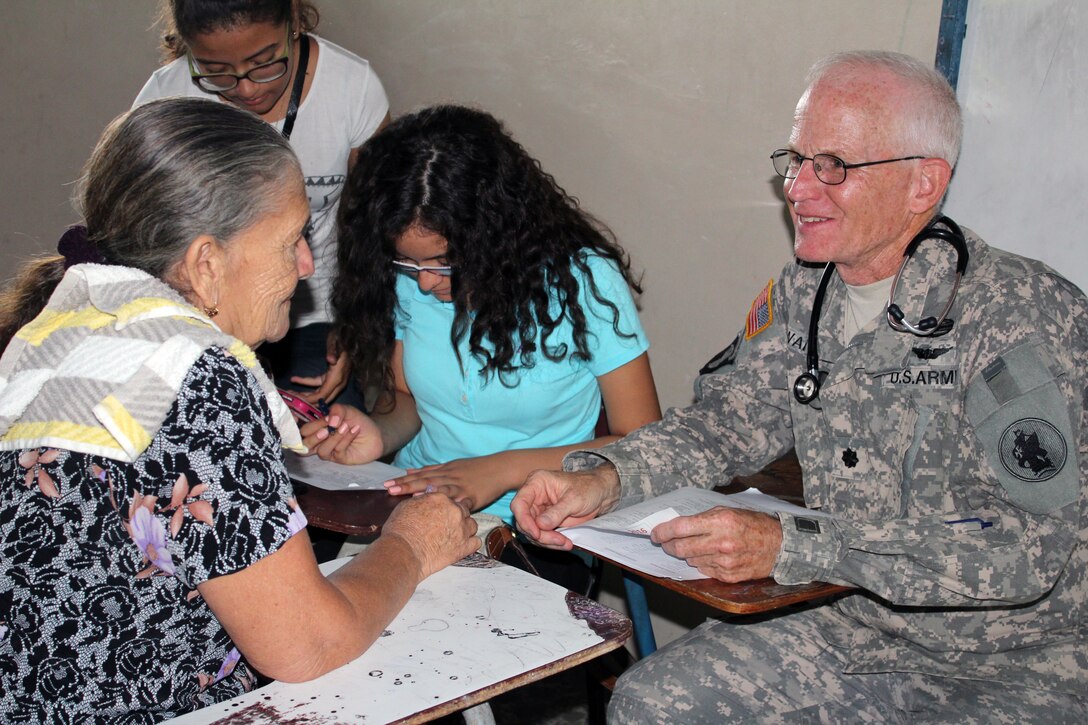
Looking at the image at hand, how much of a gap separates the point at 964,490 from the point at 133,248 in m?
1.52

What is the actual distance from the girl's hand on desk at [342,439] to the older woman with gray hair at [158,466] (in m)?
0.88

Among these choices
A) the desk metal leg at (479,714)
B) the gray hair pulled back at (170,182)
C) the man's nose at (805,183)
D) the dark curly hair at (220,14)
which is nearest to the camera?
the gray hair pulled back at (170,182)

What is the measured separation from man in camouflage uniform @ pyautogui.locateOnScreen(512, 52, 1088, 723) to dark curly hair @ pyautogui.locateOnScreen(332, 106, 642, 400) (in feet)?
1.41

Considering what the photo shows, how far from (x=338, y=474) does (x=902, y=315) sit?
4.27 feet

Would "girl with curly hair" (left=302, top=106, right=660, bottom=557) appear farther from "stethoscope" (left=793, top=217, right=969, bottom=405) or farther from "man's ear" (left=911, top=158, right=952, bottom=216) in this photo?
"man's ear" (left=911, top=158, right=952, bottom=216)

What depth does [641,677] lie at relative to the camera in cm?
206

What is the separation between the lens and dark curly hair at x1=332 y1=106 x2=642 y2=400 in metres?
2.42

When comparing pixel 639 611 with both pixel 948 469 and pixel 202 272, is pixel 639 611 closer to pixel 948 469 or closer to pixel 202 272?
pixel 948 469

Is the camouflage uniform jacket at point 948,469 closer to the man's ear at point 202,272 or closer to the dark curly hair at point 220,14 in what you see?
the man's ear at point 202,272

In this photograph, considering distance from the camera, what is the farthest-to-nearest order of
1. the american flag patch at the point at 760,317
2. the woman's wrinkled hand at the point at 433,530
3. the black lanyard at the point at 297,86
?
the black lanyard at the point at 297,86 < the american flag patch at the point at 760,317 < the woman's wrinkled hand at the point at 433,530

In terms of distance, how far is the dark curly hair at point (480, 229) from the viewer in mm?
2416

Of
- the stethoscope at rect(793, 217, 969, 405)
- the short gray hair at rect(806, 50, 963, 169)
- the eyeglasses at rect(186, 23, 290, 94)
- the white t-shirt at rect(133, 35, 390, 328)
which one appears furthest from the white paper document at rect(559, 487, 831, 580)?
the eyeglasses at rect(186, 23, 290, 94)

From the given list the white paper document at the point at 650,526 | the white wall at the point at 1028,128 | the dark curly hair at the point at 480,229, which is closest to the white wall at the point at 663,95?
the white wall at the point at 1028,128

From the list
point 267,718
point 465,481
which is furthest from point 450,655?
point 465,481
